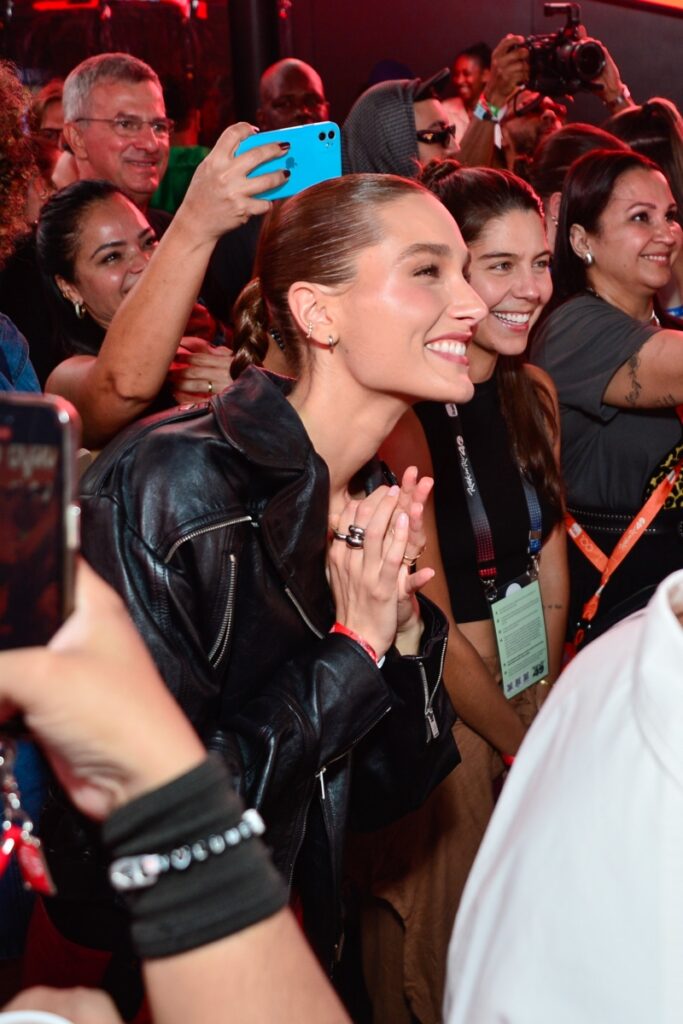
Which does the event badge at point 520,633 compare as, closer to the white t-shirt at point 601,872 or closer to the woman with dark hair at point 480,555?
the woman with dark hair at point 480,555

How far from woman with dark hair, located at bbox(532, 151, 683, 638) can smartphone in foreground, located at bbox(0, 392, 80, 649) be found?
2.04 meters

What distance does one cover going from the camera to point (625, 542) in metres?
2.64

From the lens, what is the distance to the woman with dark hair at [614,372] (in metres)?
2.64

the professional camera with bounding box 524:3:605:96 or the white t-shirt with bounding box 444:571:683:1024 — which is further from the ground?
the professional camera with bounding box 524:3:605:96

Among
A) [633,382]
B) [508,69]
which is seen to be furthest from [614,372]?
[508,69]

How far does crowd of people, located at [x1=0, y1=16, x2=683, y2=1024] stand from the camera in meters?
0.63

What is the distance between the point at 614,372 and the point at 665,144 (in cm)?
129

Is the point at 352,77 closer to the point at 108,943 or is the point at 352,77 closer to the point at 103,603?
the point at 108,943

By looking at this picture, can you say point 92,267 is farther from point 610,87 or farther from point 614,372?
point 610,87

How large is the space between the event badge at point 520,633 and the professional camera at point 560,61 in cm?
247

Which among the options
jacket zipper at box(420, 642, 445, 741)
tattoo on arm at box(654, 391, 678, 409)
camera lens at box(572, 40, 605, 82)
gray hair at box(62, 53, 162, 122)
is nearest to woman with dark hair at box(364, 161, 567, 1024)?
tattoo on arm at box(654, 391, 678, 409)

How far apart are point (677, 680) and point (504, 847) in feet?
0.71

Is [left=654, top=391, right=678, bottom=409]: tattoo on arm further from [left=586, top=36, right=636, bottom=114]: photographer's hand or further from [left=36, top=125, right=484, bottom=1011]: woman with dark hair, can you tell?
[left=586, top=36, right=636, bottom=114]: photographer's hand

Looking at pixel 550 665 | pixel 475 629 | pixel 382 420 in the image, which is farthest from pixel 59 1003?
pixel 550 665
